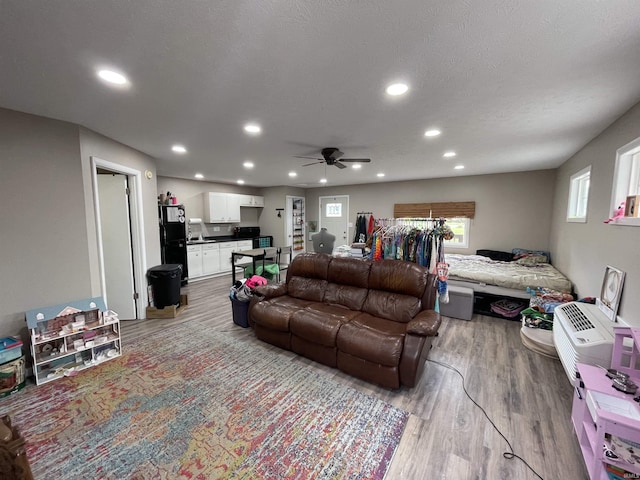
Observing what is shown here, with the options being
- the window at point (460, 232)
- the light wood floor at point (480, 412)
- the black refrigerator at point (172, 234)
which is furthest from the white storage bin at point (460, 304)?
the black refrigerator at point (172, 234)

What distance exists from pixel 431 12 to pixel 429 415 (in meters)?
2.61

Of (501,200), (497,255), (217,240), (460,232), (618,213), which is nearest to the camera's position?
(618,213)

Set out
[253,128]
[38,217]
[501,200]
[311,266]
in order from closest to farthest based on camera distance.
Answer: [38,217] < [253,128] < [311,266] < [501,200]

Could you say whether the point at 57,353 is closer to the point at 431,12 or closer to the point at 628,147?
the point at 431,12

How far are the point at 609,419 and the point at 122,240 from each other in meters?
5.04

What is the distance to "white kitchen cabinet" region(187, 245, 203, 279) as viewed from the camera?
576 cm

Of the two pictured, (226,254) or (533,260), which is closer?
(533,260)

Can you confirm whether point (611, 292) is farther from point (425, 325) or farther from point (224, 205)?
point (224, 205)

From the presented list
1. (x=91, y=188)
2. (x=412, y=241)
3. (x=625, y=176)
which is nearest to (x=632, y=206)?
(x=625, y=176)

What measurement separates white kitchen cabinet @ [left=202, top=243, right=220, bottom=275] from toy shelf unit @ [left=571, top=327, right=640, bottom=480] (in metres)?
6.42

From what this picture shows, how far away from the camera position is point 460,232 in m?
5.85

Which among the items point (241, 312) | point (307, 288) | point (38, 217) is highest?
point (38, 217)

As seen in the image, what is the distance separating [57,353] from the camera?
2.47 m

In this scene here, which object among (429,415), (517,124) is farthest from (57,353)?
(517,124)
